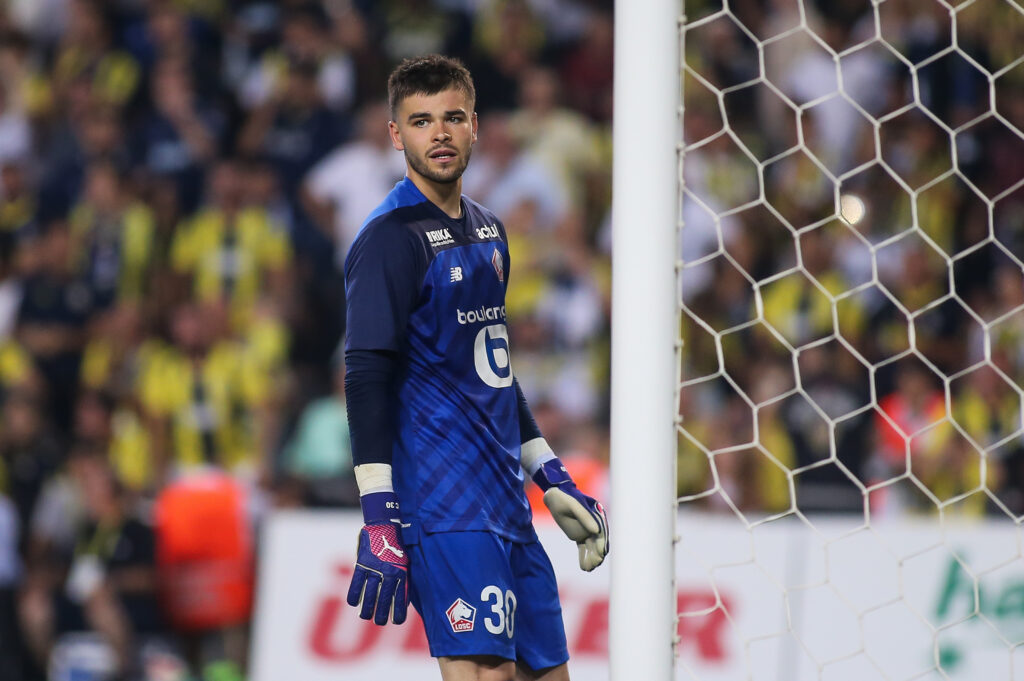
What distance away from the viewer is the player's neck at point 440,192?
9.58 feet

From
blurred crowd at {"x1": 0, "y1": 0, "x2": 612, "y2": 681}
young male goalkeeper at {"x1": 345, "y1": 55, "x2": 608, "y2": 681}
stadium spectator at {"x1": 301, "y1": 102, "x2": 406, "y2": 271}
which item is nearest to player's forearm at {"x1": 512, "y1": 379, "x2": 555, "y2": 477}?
young male goalkeeper at {"x1": 345, "y1": 55, "x2": 608, "y2": 681}

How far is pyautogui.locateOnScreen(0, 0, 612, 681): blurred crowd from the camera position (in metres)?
6.89

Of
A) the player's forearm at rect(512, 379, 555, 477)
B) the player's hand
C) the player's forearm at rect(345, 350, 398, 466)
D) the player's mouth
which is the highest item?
the player's mouth

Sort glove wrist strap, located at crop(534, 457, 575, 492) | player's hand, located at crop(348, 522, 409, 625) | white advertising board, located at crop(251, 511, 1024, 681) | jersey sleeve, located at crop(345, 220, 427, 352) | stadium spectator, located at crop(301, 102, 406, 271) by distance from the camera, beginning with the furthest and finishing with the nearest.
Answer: stadium spectator, located at crop(301, 102, 406, 271), white advertising board, located at crop(251, 511, 1024, 681), glove wrist strap, located at crop(534, 457, 575, 492), jersey sleeve, located at crop(345, 220, 427, 352), player's hand, located at crop(348, 522, 409, 625)

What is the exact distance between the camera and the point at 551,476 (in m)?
3.09

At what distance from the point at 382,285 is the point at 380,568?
57 centimetres

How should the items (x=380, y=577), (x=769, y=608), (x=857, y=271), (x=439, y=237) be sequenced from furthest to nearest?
1. (x=857, y=271)
2. (x=769, y=608)
3. (x=439, y=237)
4. (x=380, y=577)

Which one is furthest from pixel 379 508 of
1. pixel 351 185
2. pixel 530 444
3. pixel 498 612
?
pixel 351 185

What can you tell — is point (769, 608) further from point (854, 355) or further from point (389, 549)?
point (389, 549)

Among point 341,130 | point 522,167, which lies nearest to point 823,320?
point 522,167

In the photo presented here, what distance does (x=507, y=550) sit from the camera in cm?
288

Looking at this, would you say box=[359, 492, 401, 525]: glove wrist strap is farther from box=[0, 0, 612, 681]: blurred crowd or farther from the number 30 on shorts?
box=[0, 0, 612, 681]: blurred crowd

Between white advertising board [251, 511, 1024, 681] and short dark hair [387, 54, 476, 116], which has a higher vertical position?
short dark hair [387, 54, 476, 116]

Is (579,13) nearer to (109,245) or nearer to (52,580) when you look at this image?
(109,245)
